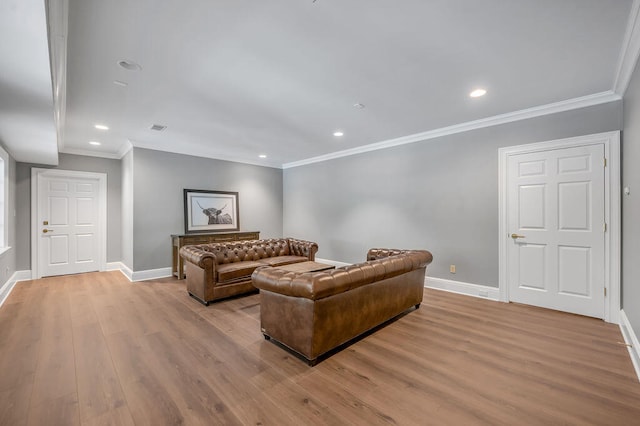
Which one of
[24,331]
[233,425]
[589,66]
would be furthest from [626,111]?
[24,331]

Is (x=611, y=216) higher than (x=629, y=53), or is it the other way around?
(x=629, y=53)

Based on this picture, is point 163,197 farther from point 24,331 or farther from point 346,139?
point 346,139

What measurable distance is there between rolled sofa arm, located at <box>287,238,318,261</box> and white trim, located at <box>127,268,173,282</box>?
2477mm

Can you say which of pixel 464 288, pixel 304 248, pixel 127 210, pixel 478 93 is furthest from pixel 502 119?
pixel 127 210

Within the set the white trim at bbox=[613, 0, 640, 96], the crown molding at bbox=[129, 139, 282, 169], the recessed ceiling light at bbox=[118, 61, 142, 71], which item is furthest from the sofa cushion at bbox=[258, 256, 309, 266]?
the white trim at bbox=[613, 0, 640, 96]

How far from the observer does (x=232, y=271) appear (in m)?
4.09

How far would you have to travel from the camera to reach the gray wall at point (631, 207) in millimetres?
2424

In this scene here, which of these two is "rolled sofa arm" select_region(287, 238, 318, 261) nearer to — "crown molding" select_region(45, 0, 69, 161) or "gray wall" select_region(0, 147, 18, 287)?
"crown molding" select_region(45, 0, 69, 161)

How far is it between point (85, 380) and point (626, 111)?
18.4 feet

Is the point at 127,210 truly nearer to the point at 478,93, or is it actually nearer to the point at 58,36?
the point at 58,36

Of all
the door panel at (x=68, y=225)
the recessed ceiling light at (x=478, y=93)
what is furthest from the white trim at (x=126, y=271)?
the recessed ceiling light at (x=478, y=93)

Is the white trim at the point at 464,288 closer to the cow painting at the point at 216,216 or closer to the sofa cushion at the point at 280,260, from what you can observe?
the sofa cushion at the point at 280,260

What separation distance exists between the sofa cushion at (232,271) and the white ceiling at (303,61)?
218 cm

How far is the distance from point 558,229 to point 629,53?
200 cm
